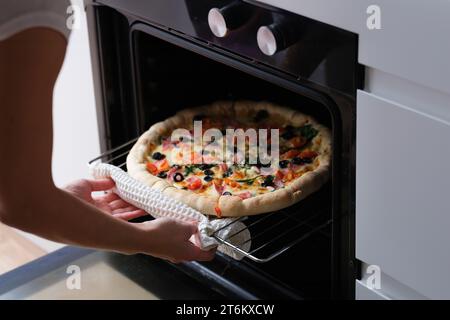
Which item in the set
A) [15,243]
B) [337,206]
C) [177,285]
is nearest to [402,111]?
[337,206]

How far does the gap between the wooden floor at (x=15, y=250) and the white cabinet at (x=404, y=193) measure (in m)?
1.17

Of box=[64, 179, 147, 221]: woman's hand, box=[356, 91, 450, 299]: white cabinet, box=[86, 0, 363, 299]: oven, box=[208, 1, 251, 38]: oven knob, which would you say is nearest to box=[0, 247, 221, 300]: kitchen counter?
box=[86, 0, 363, 299]: oven

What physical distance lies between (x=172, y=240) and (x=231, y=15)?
34 cm

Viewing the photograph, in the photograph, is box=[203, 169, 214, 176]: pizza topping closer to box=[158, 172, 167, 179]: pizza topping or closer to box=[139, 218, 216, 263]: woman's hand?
box=[158, 172, 167, 179]: pizza topping

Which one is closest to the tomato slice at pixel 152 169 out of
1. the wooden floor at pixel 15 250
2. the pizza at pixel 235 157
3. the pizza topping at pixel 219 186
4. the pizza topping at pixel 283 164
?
the pizza at pixel 235 157

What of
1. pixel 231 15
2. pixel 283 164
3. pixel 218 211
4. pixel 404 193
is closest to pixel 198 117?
pixel 283 164

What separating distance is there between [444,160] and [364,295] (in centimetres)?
32

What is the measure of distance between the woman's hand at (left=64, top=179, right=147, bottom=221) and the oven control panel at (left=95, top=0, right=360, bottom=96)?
298 millimetres

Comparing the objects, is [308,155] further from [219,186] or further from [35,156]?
[35,156]

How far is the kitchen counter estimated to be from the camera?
157cm

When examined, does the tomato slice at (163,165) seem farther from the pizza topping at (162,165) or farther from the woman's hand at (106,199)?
the woman's hand at (106,199)

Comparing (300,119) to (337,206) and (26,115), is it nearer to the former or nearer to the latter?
(337,206)

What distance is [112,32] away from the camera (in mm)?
1574

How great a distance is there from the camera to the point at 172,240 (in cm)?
127
